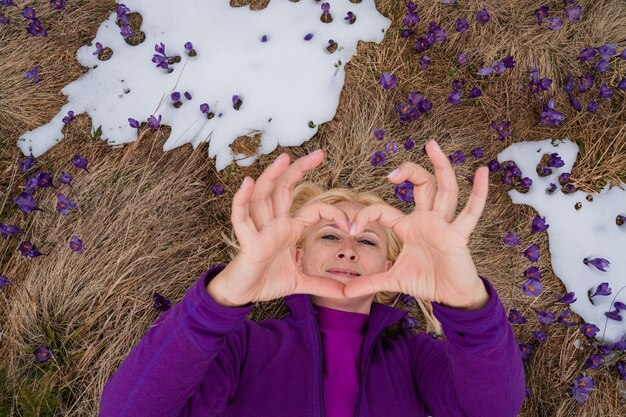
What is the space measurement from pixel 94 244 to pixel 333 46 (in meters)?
2.13

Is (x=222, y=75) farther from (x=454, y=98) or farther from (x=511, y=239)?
(x=511, y=239)

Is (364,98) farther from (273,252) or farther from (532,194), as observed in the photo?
(273,252)

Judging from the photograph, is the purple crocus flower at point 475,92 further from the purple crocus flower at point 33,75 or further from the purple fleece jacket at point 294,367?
the purple crocus flower at point 33,75

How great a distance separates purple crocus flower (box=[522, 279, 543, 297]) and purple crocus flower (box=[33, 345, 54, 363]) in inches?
117

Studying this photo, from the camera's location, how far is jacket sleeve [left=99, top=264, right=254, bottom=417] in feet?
6.70

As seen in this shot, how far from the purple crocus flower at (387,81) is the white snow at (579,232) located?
3.10ft

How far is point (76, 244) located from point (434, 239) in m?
2.20

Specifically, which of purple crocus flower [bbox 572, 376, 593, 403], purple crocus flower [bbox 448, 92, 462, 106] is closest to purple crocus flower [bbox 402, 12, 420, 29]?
purple crocus flower [bbox 448, 92, 462, 106]

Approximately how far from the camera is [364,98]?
12.0 feet

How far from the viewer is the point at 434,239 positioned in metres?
2.00

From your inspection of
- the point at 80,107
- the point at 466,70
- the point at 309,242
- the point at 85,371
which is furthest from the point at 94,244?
the point at 466,70

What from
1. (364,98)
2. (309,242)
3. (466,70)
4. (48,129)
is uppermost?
(466,70)

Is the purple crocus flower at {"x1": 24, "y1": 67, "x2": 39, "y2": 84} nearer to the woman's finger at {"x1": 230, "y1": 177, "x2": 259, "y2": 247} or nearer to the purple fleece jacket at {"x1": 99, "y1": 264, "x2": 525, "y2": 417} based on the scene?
the purple fleece jacket at {"x1": 99, "y1": 264, "x2": 525, "y2": 417}

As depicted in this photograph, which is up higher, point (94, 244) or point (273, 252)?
point (273, 252)
